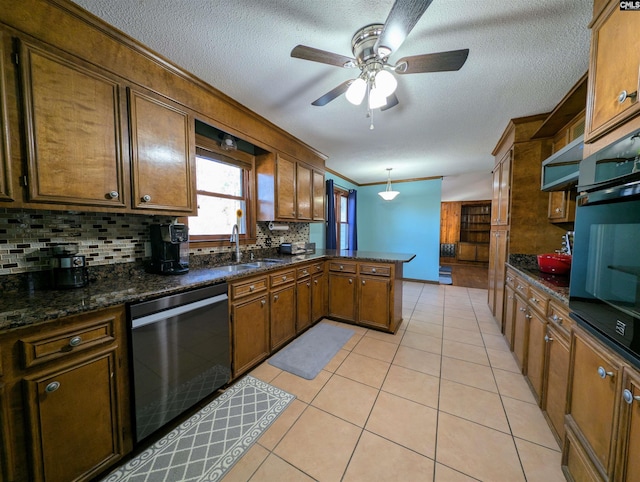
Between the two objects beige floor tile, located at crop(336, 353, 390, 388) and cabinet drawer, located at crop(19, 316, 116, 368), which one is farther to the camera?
beige floor tile, located at crop(336, 353, 390, 388)

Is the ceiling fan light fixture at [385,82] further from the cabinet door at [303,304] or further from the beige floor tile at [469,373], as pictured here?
the beige floor tile at [469,373]

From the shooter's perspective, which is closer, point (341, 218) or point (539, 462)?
point (539, 462)

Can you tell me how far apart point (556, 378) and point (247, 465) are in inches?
74.4

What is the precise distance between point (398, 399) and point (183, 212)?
7.21ft

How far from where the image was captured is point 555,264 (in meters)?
1.85

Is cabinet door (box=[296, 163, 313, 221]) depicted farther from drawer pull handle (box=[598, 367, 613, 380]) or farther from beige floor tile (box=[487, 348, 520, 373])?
drawer pull handle (box=[598, 367, 613, 380])

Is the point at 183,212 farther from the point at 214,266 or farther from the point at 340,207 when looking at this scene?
the point at 340,207

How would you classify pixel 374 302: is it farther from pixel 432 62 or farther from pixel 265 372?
pixel 432 62

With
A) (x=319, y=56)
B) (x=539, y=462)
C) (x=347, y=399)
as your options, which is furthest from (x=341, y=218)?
(x=539, y=462)

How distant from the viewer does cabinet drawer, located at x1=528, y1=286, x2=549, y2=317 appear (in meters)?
1.54

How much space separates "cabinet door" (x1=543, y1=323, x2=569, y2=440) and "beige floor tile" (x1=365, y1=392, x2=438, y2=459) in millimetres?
670

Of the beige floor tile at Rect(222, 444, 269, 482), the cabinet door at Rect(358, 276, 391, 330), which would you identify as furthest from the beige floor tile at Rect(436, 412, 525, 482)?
the cabinet door at Rect(358, 276, 391, 330)

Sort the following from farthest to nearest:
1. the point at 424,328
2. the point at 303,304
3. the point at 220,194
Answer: the point at 424,328
the point at 303,304
the point at 220,194

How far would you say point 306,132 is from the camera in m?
2.79
